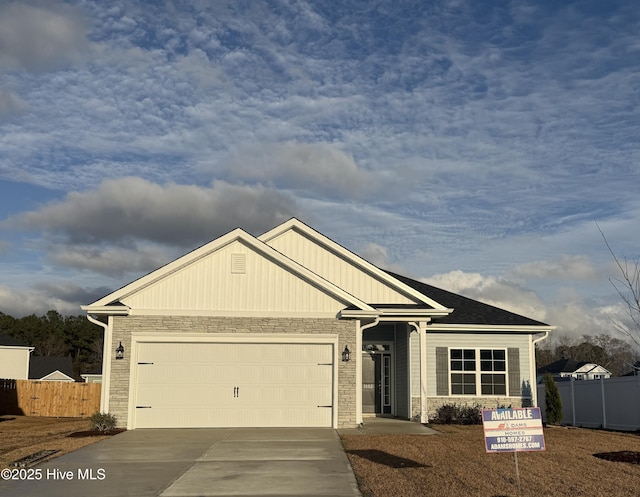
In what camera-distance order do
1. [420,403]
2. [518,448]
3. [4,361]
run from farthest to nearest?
[4,361] → [420,403] → [518,448]

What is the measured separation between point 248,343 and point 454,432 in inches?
237

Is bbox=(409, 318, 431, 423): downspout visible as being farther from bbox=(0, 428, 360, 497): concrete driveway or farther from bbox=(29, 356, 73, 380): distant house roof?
bbox=(29, 356, 73, 380): distant house roof

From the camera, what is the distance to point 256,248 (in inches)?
758

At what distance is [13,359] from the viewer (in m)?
50.6

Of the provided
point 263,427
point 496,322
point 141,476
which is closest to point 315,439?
point 263,427

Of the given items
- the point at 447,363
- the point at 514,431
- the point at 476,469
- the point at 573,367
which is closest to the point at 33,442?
the point at 476,469

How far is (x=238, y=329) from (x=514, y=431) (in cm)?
1053

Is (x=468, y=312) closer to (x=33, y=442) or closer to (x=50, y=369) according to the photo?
(x=33, y=442)

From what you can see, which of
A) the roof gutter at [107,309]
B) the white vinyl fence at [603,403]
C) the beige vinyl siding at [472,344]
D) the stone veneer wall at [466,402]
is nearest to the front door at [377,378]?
the beige vinyl siding at [472,344]

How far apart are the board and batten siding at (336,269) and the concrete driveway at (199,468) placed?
6832 mm

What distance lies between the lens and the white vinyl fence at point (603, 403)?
21.2 meters

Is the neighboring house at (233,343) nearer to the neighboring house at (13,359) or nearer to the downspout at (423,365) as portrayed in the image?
the downspout at (423,365)

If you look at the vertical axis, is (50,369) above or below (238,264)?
below

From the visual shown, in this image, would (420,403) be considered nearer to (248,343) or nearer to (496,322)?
(496,322)
